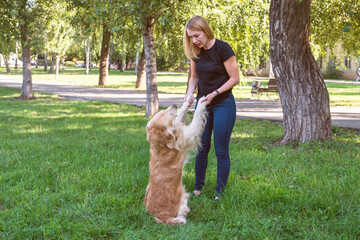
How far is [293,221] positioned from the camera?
139 inches

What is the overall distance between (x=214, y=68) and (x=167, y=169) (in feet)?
4.43

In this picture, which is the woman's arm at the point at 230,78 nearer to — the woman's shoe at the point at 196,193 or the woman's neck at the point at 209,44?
the woman's neck at the point at 209,44

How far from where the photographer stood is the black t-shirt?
395 centimetres

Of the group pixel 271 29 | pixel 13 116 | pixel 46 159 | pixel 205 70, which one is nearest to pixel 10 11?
pixel 13 116

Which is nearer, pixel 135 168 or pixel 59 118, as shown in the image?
pixel 135 168

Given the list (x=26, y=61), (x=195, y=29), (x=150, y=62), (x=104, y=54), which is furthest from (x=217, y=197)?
(x=104, y=54)

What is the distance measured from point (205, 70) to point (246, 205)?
5.53 feet

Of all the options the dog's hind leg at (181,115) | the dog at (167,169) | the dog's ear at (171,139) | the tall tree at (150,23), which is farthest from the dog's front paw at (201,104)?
the tall tree at (150,23)

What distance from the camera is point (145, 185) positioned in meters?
4.57

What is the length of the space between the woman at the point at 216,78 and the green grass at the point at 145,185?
0.61 metres

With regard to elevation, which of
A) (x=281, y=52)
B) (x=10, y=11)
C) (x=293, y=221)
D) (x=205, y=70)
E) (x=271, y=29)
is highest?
(x=10, y=11)

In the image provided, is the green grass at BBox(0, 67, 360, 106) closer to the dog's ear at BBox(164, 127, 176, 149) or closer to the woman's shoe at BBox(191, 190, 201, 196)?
the woman's shoe at BBox(191, 190, 201, 196)

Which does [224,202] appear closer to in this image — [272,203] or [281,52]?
[272,203]

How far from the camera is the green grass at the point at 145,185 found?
3.42 m
